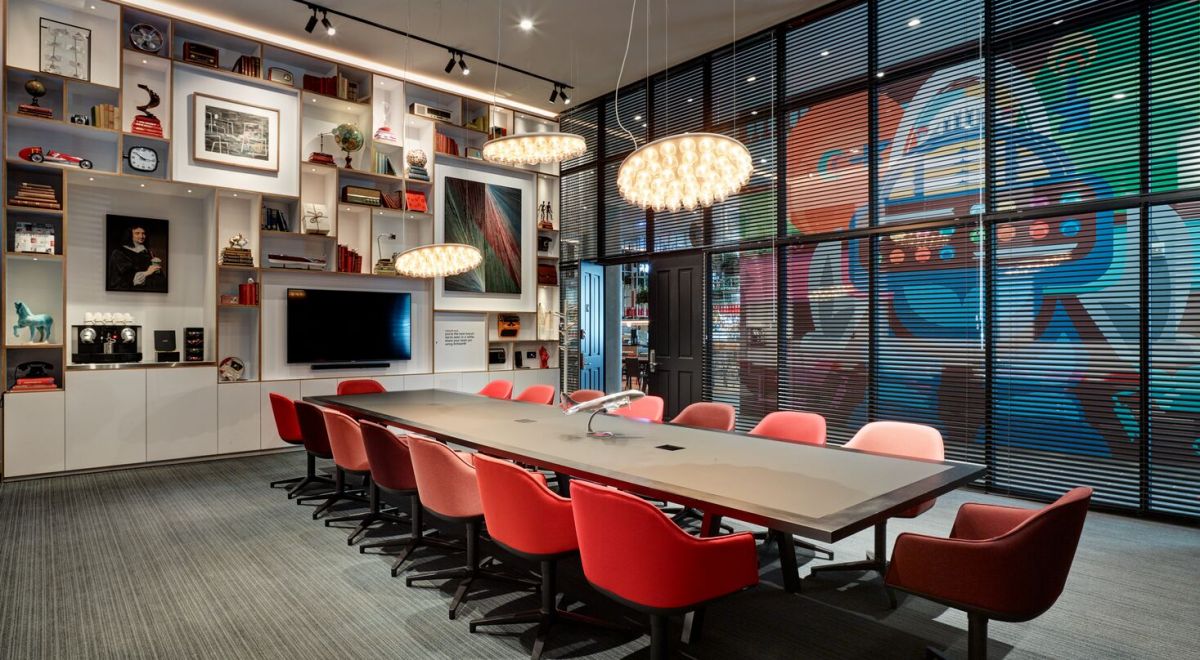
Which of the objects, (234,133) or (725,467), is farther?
(234,133)

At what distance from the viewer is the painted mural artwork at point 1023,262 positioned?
14.6 feet

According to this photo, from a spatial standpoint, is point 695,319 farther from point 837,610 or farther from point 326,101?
point 326,101

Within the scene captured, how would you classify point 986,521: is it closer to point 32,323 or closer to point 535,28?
point 535,28

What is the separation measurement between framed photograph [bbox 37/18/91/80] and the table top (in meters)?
4.78

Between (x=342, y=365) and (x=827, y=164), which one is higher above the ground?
(x=827, y=164)

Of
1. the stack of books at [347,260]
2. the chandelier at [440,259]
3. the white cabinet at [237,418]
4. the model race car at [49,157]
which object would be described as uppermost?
the model race car at [49,157]

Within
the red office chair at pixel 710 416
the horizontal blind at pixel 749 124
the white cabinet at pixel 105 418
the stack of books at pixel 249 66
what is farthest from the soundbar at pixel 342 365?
the red office chair at pixel 710 416

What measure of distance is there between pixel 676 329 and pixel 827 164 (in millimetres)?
2508

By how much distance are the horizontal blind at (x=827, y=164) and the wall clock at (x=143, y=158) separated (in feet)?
21.0

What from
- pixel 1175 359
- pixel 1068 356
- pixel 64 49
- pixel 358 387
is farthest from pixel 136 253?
pixel 1175 359

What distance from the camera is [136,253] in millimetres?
6535

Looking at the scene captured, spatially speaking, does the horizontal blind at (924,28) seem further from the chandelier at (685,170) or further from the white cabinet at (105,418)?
the white cabinet at (105,418)

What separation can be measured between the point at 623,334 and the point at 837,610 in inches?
242

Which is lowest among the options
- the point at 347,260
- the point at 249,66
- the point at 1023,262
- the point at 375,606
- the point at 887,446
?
the point at 375,606
